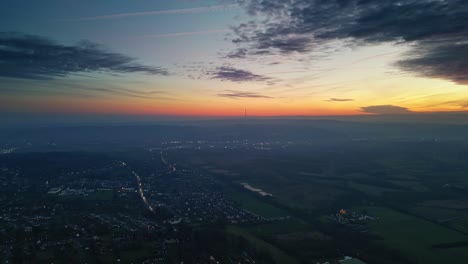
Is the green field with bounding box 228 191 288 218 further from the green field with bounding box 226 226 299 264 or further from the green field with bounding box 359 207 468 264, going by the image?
the green field with bounding box 359 207 468 264

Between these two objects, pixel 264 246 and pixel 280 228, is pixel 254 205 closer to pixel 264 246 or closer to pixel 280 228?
pixel 280 228

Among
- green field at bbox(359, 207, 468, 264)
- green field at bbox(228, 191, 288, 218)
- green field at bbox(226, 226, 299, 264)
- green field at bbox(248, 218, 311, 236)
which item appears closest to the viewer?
green field at bbox(226, 226, 299, 264)

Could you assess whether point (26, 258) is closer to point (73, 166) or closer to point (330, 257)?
point (330, 257)

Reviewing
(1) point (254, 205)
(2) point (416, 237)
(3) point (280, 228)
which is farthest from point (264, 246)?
(1) point (254, 205)

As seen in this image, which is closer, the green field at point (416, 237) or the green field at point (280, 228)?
the green field at point (416, 237)

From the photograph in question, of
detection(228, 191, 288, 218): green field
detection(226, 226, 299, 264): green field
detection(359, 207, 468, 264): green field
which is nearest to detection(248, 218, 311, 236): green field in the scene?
detection(226, 226, 299, 264): green field

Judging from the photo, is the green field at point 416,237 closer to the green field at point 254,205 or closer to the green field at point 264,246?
the green field at point 264,246

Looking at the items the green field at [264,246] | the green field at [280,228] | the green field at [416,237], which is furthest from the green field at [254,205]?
the green field at [416,237]

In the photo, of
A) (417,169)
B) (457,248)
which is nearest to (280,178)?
(417,169)
